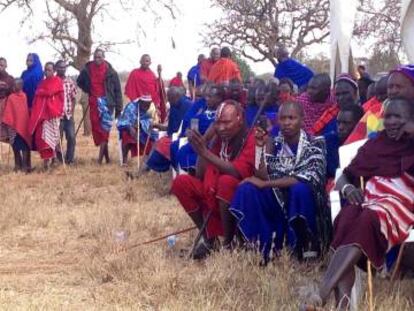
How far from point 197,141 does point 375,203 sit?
65.3 inches

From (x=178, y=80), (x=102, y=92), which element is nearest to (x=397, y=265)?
(x=102, y=92)

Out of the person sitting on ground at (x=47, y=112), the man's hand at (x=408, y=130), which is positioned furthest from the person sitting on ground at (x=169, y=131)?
the man's hand at (x=408, y=130)

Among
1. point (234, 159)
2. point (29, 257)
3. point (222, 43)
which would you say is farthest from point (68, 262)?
point (222, 43)

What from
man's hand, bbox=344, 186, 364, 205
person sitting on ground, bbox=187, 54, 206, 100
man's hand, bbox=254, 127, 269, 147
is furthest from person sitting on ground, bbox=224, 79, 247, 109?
person sitting on ground, bbox=187, 54, 206, 100

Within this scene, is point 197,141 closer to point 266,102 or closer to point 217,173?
point 217,173

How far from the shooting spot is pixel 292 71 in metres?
9.84

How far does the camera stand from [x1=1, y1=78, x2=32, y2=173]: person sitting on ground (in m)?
11.7

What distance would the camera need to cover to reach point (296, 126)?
536 centimetres

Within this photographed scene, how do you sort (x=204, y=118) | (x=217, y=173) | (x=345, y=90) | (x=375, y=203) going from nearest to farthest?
(x=375, y=203) → (x=217, y=173) → (x=345, y=90) → (x=204, y=118)

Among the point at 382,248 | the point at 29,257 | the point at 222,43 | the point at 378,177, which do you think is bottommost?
the point at 29,257

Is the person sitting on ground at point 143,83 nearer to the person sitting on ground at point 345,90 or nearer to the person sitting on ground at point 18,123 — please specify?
the person sitting on ground at point 18,123

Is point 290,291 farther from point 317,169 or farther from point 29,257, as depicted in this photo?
point 29,257

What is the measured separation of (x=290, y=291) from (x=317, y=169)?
968mm

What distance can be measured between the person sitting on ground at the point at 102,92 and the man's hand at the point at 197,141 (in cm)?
701
